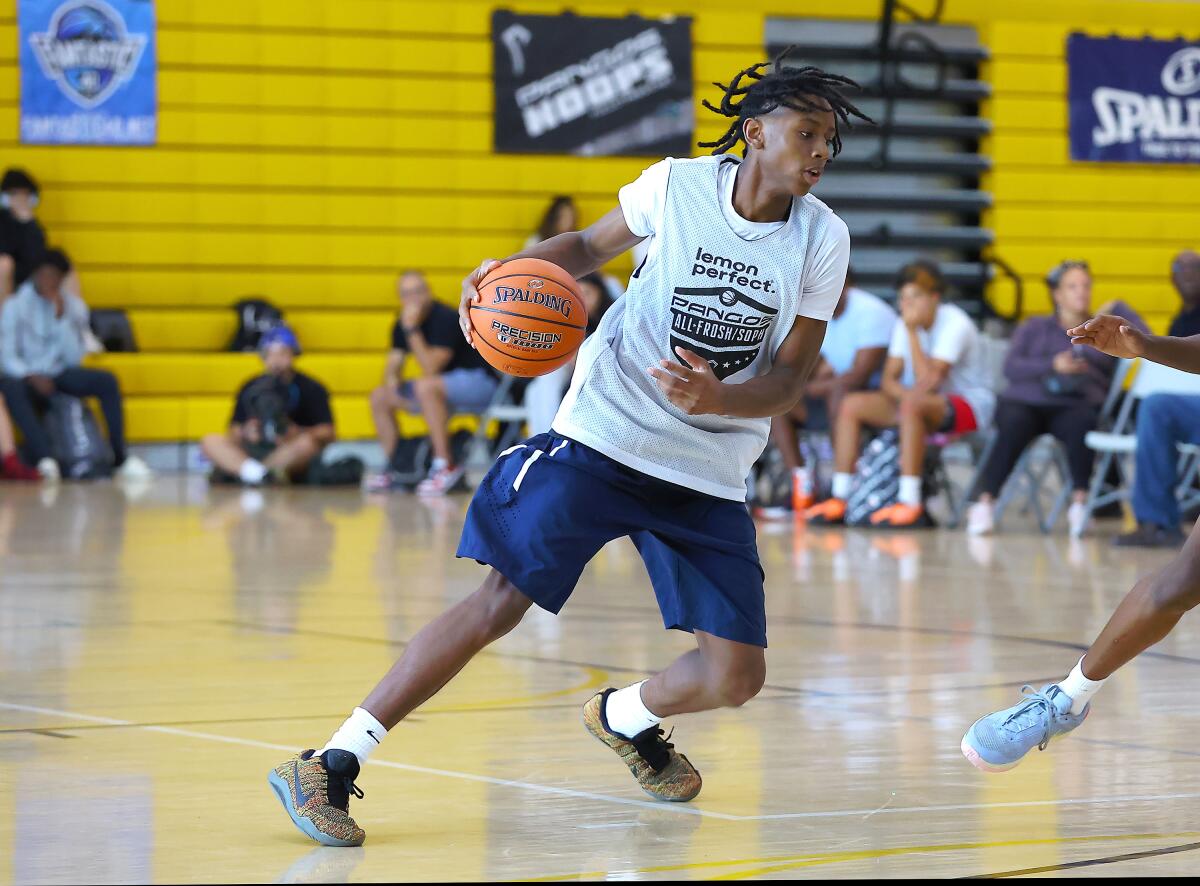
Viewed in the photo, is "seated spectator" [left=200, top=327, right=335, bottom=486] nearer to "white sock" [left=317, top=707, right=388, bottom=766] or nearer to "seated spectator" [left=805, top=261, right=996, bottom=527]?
"seated spectator" [left=805, top=261, right=996, bottom=527]

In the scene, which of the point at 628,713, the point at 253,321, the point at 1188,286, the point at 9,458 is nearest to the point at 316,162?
the point at 253,321

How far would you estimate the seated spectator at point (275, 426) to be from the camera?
38.9 feet

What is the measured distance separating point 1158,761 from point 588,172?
36.3ft

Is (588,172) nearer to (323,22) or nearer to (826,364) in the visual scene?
(323,22)

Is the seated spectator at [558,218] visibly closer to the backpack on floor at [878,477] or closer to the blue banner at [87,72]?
the blue banner at [87,72]

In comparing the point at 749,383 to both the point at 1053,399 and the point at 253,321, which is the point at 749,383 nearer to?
the point at 1053,399

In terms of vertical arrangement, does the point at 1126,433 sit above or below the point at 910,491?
above

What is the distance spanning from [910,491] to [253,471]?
465 centimetres

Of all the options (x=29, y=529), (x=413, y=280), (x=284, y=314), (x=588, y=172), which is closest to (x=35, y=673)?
(x=29, y=529)

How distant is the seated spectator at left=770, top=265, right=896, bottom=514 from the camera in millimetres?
9594

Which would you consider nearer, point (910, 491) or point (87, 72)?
point (910, 491)

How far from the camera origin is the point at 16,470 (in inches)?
477

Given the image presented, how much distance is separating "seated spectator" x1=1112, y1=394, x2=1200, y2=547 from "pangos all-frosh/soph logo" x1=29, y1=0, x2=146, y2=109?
830 centimetres

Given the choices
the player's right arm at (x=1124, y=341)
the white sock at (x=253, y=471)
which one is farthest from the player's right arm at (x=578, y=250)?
the white sock at (x=253, y=471)
